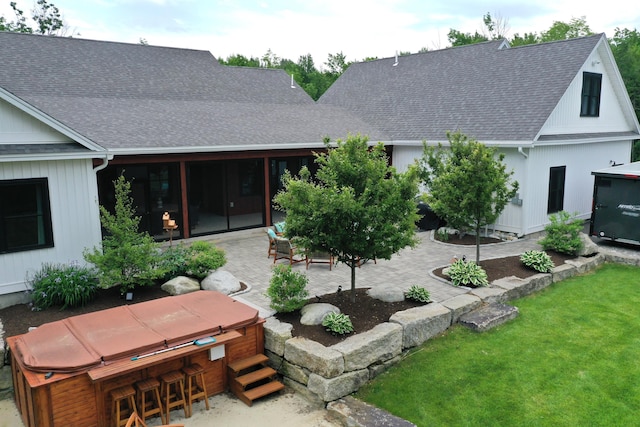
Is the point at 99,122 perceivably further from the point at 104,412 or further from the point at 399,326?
the point at 399,326

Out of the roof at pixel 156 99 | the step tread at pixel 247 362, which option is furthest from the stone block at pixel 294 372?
the roof at pixel 156 99

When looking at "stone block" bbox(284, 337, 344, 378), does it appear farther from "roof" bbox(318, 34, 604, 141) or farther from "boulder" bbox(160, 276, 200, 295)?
"roof" bbox(318, 34, 604, 141)

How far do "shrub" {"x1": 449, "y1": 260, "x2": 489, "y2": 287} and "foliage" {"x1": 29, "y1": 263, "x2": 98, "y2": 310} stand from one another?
23.6 ft

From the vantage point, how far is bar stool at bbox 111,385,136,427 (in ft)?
20.5

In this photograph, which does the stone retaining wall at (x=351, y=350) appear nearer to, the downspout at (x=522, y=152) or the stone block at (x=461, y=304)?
the stone block at (x=461, y=304)

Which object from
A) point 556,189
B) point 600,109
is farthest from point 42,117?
point 600,109

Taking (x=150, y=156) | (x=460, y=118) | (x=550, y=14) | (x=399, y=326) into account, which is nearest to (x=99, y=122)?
(x=150, y=156)

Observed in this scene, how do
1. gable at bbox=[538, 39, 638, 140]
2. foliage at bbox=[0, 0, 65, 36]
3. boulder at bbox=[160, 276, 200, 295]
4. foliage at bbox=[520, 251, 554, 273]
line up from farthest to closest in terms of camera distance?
foliage at bbox=[0, 0, 65, 36]
gable at bbox=[538, 39, 638, 140]
foliage at bbox=[520, 251, 554, 273]
boulder at bbox=[160, 276, 200, 295]

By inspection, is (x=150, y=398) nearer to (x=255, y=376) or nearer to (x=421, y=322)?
(x=255, y=376)

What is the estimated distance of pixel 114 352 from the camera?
6.24 m

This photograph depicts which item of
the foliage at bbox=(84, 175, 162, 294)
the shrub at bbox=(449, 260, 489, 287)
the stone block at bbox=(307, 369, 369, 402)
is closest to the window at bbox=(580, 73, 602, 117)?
the shrub at bbox=(449, 260, 489, 287)

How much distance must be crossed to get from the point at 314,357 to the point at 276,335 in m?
0.89

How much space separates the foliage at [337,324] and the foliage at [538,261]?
5501mm

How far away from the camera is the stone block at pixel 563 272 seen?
36.8 feet
